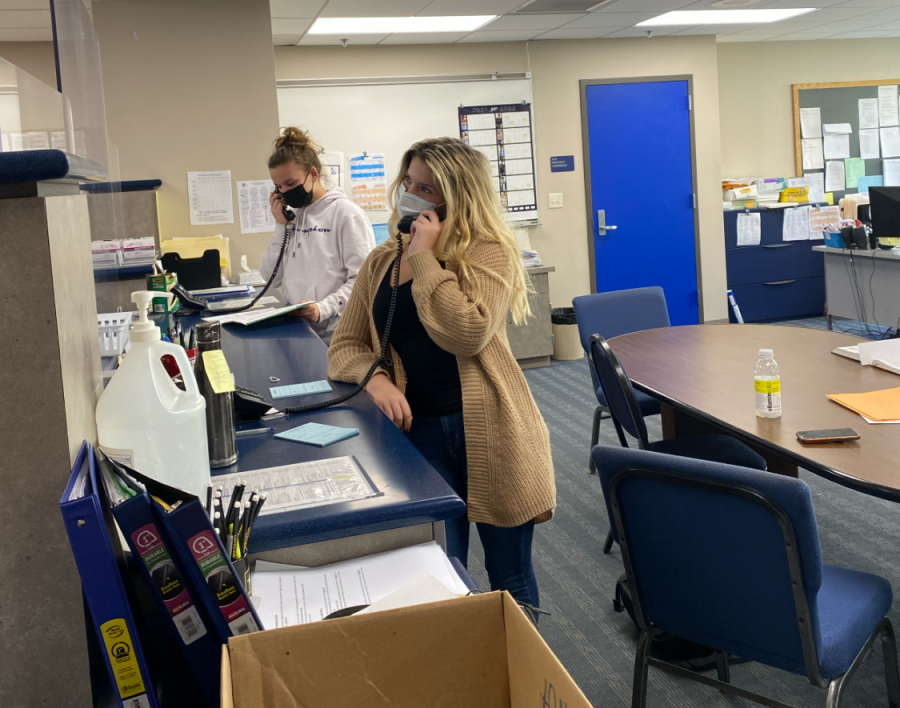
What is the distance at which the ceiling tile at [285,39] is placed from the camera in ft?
18.8

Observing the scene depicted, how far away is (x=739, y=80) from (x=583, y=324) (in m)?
5.22

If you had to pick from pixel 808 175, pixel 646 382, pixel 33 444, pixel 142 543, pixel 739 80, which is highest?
pixel 739 80

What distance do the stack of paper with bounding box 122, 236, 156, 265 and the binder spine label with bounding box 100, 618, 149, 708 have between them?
2881 mm

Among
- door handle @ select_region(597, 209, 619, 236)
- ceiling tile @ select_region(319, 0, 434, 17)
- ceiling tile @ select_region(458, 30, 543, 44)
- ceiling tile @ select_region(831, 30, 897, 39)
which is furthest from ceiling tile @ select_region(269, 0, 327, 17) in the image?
ceiling tile @ select_region(831, 30, 897, 39)

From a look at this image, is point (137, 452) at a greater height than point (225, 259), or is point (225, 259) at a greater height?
point (225, 259)

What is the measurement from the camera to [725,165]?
774 centimetres

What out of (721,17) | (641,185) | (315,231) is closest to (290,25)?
(315,231)

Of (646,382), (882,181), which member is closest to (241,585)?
(646,382)

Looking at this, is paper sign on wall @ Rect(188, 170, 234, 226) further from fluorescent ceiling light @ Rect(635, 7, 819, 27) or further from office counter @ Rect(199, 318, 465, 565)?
fluorescent ceiling light @ Rect(635, 7, 819, 27)

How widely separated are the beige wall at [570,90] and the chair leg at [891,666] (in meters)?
5.27

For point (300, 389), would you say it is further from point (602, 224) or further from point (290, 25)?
point (602, 224)

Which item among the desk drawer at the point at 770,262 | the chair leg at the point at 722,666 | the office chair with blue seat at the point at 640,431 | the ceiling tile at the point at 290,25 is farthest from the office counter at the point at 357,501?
the desk drawer at the point at 770,262

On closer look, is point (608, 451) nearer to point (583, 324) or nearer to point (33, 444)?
point (33, 444)

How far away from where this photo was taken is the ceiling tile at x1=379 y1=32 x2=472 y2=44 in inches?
235
